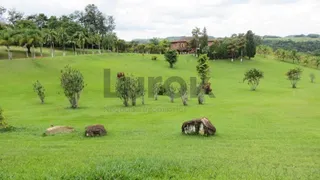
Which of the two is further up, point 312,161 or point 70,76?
point 70,76

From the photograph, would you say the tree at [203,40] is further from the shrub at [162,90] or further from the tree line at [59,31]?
the shrub at [162,90]

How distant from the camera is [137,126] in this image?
29.0m

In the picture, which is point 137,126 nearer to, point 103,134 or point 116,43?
point 103,134

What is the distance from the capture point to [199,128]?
2491 centimetres

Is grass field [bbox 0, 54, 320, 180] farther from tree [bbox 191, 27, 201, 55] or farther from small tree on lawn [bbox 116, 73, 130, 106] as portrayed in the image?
tree [bbox 191, 27, 201, 55]

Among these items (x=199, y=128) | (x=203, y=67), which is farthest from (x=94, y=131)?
(x=203, y=67)

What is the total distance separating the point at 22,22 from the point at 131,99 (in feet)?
291

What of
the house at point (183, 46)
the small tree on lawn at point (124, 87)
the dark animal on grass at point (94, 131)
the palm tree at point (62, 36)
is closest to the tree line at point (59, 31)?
the palm tree at point (62, 36)

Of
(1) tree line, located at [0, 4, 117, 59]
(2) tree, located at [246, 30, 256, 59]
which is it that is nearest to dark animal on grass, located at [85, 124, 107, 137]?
(1) tree line, located at [0, 4, 117, 59]

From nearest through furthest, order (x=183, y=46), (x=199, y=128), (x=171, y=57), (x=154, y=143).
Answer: (x=154, y=143)
(x=199, y=128)
(x=171, y=57)
(x=183, y=46)

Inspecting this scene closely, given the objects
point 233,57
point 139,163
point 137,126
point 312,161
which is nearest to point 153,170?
point 139,163

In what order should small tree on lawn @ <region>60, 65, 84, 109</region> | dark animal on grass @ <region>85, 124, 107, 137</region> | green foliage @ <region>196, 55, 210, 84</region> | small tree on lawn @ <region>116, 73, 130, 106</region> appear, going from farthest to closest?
green foliage @ <region>196, 55, 210, 84</region> < small tree on lawn @ <region>116, 73, 130, 106</region> < small tree on lawn @ <region>60, 65, 84, 109</region> < dark animal on grass @ <region>85, 124, 107, 137</region>

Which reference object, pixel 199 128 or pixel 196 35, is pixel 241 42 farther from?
pixel 199 128

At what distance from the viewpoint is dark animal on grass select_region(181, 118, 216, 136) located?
24625 mm
